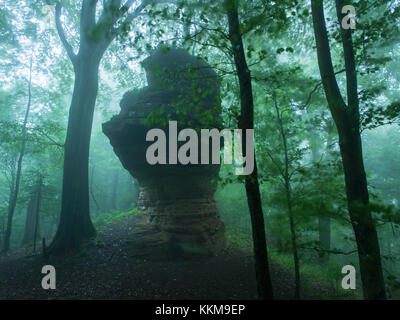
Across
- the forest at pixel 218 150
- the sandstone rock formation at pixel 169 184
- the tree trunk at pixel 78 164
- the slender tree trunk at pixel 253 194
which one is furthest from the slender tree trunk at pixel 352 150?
the tree trunk at pixel 78 164

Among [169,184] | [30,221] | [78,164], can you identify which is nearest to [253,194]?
[169,184]

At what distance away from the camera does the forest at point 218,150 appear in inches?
188

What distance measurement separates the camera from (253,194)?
4668 mm

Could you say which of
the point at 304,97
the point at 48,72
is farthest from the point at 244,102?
the point at 48,72

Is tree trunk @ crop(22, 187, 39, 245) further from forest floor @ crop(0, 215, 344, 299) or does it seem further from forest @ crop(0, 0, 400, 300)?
forest floor @ crop(0, 215, 344, 299)

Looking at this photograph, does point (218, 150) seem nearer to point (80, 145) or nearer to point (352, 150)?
point (352, 150)

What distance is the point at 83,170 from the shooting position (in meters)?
A: 10.5

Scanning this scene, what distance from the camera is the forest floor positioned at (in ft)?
21.5

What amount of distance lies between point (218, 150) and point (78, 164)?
6.50 metres

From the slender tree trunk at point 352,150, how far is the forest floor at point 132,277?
1.86 m

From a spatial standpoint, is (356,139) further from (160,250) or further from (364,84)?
(364,84)

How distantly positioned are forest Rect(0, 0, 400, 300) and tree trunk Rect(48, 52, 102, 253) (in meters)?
0.05

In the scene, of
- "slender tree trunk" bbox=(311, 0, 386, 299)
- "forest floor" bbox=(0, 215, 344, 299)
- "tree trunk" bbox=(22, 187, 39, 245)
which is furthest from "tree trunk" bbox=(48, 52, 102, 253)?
"slender tree trunk" bbox=(311, 0, 386, 299)

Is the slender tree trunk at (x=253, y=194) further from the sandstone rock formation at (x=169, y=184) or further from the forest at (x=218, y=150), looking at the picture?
the sandstone rock formation at (x=169, y=184)
